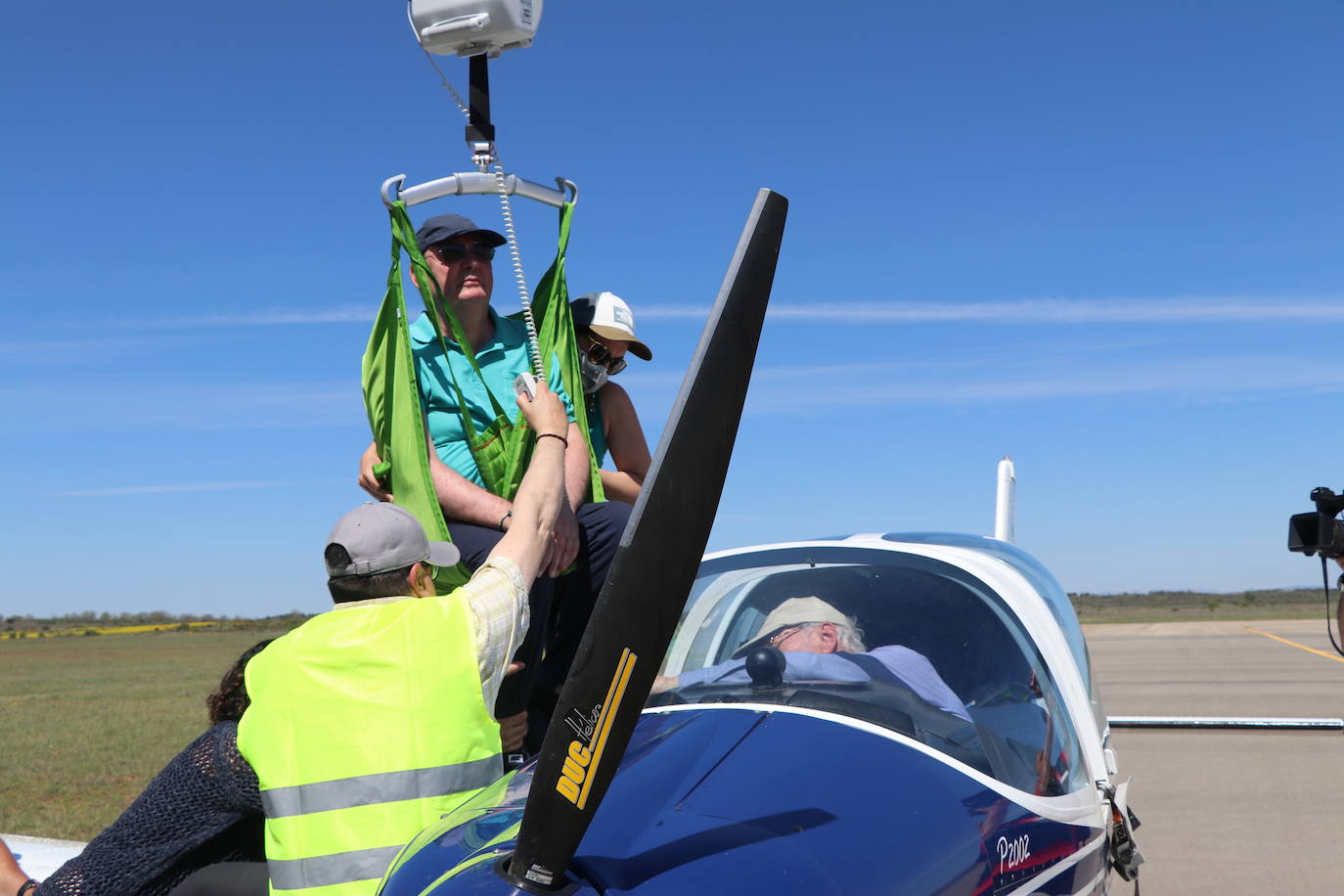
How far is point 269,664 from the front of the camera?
8.52 ft

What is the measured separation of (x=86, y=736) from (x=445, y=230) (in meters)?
15.5

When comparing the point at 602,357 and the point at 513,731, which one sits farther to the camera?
the point at 602,357

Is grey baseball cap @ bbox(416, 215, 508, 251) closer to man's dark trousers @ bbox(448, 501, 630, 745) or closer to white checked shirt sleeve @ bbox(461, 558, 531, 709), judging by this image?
man's dark trousers @ bbox(448, 501, 630, 745)

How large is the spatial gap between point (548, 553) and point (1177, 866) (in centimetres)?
532

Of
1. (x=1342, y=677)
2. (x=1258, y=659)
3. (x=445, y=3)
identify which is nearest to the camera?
(x=445, y=3)

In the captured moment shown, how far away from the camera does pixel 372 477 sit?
3.42 m

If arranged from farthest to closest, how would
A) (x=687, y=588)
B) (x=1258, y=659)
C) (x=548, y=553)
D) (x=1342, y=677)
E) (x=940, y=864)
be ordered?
(x=1258, y=659) → (x=1342, y=677) → (x=548, y=553) → (x=940, y=864) → (x=687, y=588)

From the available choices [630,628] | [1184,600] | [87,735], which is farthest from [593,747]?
[1184,600]

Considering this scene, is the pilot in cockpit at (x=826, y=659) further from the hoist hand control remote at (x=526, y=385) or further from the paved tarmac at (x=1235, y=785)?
the paved tarmac at (x=1235, y=785)

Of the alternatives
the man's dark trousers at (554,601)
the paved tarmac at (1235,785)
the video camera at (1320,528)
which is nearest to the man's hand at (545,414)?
the man's dark trousers at (554,601)

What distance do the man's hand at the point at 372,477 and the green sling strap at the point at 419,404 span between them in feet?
0.12

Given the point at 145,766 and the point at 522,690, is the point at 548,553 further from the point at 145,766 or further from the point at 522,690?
the point at 145,766

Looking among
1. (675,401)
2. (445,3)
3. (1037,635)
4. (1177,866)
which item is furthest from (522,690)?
(1177,866)

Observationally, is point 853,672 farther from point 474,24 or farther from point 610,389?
point 474,24
